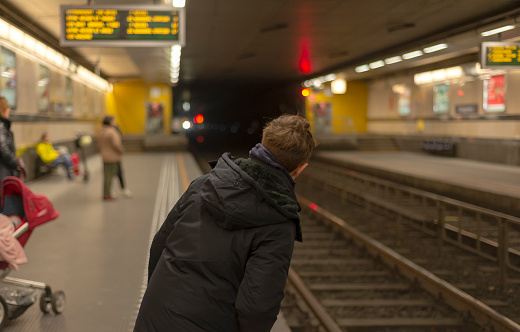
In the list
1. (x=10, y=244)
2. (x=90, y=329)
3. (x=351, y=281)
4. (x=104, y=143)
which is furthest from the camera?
(x=104, y=143)

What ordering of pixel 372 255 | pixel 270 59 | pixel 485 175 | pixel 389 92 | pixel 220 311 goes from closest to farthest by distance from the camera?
pixel 220 311, pixel 372 255, pixel 485 175, pixel 270 59, pixel 389 92

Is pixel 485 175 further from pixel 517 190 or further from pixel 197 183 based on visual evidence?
pixel 197 183

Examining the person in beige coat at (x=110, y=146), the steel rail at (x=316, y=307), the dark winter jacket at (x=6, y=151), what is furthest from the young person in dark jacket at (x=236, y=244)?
the person in beige coat at (x=110, y=146)

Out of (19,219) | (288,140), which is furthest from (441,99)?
(288,140)

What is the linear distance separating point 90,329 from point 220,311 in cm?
263

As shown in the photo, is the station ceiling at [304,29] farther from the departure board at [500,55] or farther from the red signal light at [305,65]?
the departure board at [500,55]

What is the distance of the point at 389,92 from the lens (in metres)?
29.5

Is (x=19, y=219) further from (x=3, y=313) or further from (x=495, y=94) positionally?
(x=495, y=94)

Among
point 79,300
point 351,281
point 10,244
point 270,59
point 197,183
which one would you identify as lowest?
point 351,281

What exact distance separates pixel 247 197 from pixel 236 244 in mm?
161

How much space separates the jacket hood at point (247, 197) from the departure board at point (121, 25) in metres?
7.13

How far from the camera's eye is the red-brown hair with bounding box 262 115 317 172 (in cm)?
197

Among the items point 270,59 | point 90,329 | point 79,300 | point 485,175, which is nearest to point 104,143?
point 79,300

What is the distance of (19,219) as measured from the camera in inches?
161
